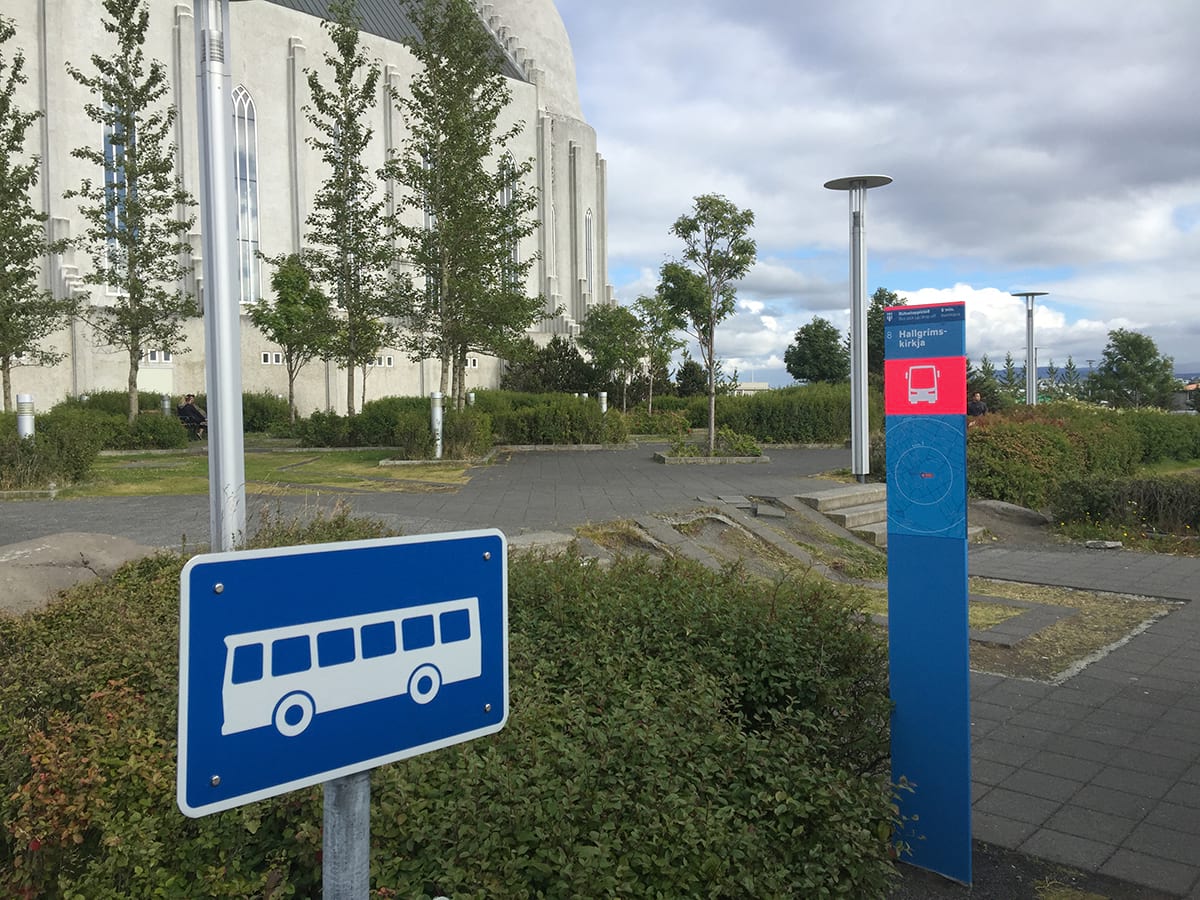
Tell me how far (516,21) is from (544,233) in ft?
49.9

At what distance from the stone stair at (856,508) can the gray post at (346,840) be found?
9.81m

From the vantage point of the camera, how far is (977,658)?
612 centimetres

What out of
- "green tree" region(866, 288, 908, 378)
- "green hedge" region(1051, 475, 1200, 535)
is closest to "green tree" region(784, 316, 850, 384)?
"green tree" region(866, 288, 908, 378)

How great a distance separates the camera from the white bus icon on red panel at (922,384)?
3.34 m

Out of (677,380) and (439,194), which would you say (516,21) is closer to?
(677,380)

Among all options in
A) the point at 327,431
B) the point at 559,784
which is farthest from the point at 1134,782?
the point at 327,431

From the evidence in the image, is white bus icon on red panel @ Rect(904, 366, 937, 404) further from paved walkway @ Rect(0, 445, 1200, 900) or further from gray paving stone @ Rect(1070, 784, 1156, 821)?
gray paving stone @ Rect(1070, 784, 1156, 821)

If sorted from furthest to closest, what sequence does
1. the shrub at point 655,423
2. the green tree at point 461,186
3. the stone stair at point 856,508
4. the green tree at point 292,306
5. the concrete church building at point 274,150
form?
the concrete church building at point 274,150, the shrub at point 655,423, the green tree at point 292,306, the green tree at point 461,186, the stone stair at point 856,508

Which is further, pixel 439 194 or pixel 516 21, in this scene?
pixel 516 21

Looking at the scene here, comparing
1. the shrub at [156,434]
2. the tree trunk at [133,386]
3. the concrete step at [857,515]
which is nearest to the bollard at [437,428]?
the shrub at [156,434]

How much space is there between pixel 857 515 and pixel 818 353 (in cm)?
4362

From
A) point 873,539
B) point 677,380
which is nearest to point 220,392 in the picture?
point 873,539

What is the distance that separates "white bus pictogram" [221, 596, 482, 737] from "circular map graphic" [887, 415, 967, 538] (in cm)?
231

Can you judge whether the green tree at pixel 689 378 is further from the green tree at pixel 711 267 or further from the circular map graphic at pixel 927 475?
the circular map graphic at pixel 927 475
